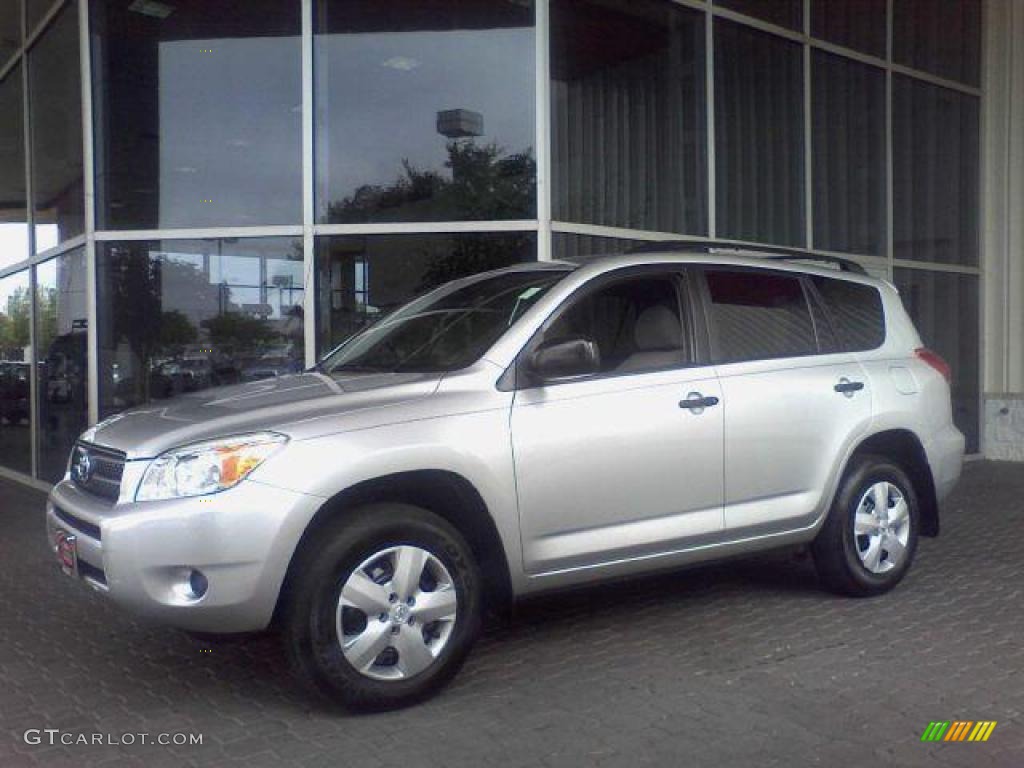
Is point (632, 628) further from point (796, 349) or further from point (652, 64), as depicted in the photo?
point (652, 64)

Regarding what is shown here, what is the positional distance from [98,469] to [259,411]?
2.42 feet

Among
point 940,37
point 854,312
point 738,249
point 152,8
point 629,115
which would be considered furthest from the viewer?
point 940,37

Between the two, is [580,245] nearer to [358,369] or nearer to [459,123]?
[459,123]

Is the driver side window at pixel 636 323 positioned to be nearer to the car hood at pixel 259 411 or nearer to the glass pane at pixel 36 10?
the car hood at pixel 259 411

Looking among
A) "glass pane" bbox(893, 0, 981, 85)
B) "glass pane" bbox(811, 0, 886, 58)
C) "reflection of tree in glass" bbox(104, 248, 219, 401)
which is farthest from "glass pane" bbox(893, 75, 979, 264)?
"reflection of tree in glass" bbox(104, 248, 219, 401)

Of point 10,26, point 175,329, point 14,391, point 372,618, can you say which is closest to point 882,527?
point 372,618

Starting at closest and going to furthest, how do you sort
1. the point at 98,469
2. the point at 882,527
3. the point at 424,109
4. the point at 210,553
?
the point at 210,553 < the point at 98,469 < the point at 882,527 < the point at 424,109

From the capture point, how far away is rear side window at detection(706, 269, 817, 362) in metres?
5.52

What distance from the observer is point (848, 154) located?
39.1 feet

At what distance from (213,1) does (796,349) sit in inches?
248

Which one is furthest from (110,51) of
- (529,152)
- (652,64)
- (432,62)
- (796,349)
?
(796,349)

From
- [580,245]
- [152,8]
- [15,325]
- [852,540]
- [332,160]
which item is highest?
[152,8]

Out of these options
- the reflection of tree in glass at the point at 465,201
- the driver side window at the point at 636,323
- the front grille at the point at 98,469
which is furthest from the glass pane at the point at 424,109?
the front grille at the point at 98,469

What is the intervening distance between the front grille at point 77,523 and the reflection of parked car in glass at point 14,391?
747 cm
